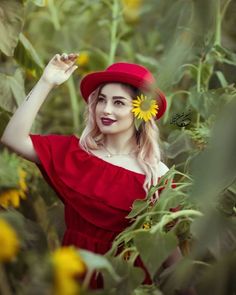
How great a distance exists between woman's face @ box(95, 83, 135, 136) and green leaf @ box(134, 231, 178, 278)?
31 cm

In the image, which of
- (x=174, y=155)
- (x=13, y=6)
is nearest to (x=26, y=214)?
(x=174, y=155)

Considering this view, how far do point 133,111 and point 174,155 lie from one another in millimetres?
194

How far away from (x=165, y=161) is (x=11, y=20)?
0.38 m

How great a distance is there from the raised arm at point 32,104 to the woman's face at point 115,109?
Answer: 8cm

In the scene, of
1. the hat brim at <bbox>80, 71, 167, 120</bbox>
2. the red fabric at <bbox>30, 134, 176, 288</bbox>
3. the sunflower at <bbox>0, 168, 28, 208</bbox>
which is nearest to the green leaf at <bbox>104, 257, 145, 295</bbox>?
the red fabric at <bbox>30, 134, 176, 288</bbox>

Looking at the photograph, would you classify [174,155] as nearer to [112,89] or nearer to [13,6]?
[112,89]

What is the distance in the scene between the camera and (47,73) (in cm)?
124

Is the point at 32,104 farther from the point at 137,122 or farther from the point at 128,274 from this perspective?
the point at 128,274

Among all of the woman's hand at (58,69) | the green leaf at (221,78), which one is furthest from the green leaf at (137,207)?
the green leaf at (221,78)

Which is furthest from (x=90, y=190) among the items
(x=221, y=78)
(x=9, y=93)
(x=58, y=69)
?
(x=221, y=78)

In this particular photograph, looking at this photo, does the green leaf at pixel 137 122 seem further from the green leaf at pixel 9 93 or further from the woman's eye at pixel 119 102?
the green leaf at pixel 9 93

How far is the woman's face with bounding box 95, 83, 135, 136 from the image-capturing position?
1283 mm

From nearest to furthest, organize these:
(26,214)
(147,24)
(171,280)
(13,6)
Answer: (171,280)
(13,6)
(26,214)
(147,24)

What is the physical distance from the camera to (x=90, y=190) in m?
1.25
